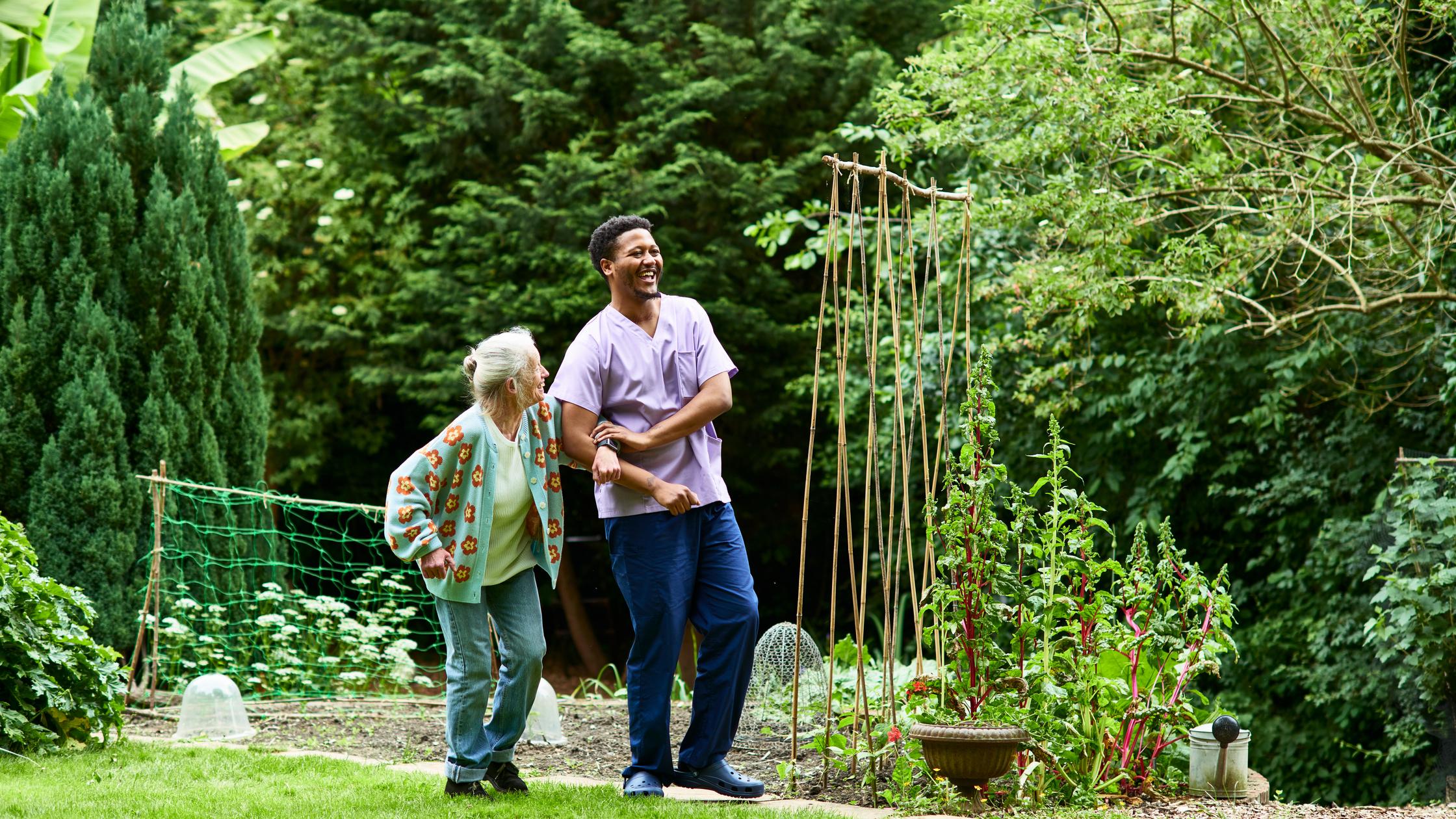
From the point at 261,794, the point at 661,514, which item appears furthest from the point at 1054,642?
the point at 261,794

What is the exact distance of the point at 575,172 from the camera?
10414 millimetres

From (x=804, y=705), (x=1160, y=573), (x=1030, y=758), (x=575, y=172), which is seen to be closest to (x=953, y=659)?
(x=1030, y=758)

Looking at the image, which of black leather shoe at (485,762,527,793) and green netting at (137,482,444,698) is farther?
green netting at (137,482,444,698)

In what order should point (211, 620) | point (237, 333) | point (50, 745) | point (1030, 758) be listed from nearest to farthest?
point (1030, 758), point (50, 745), point (211, 620), point (237, 333)

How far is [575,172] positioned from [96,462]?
15.6 feet

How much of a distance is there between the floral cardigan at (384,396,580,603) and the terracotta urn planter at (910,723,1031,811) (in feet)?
3.59

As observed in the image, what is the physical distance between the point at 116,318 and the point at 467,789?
492 cm

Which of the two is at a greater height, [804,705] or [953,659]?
[953,659]

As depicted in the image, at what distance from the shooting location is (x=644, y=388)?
11.7 feet

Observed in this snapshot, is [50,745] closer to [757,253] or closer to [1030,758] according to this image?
[1030,758]

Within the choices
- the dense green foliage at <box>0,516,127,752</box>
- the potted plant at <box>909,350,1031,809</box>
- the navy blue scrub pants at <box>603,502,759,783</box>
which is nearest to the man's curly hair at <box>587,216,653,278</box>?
the navy blue scrub pants at <box>603,502,759,783</box>

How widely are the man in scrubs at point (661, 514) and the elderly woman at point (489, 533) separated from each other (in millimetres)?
109

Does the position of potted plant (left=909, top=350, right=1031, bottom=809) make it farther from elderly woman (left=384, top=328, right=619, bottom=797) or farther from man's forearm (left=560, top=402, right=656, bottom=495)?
elderly woman (left=384, top=328, right=619, bottom=797)

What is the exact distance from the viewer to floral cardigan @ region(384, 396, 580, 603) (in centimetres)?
334
